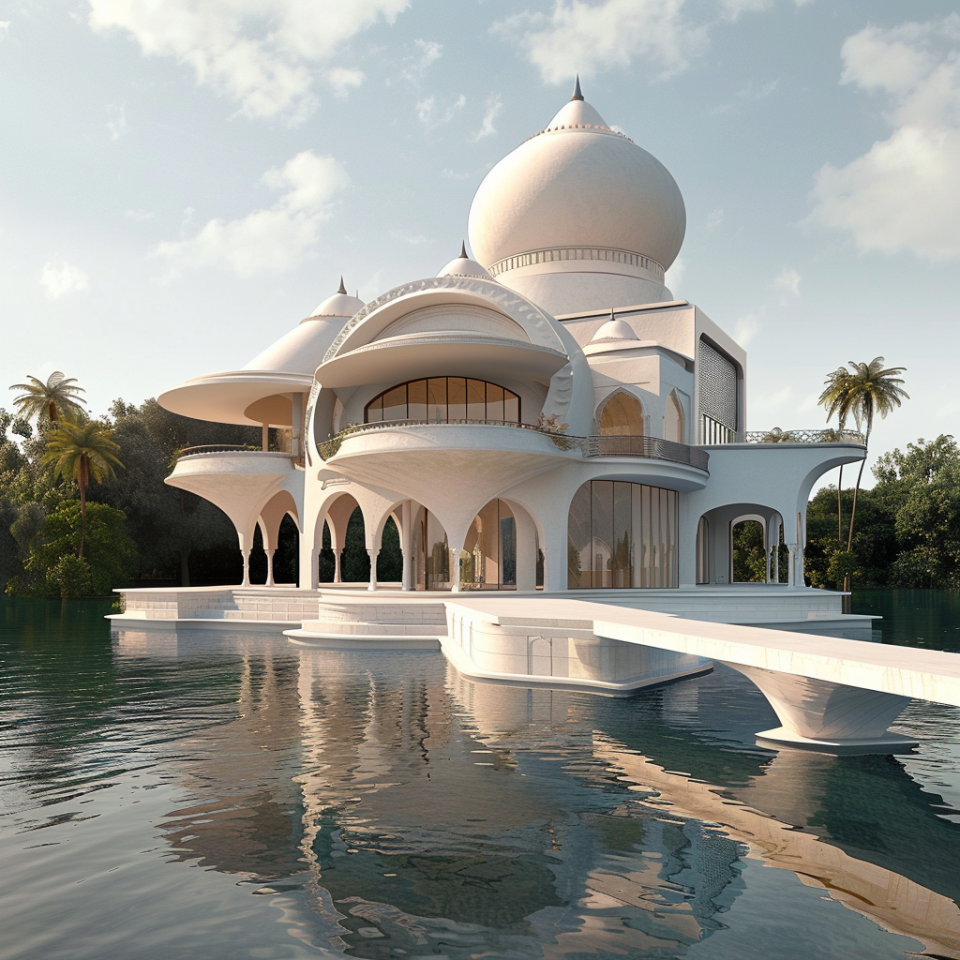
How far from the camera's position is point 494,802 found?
26.5 ft

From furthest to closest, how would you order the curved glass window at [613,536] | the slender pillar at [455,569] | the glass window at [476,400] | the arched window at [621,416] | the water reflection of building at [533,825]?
the arched window at [621,416] < the glass window at [476,400] < the curved glass window at [613,536] < the slender pillar at [455,569] < the water reflection of building at [533,825]

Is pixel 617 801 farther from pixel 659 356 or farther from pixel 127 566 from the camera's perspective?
pixel 127 566

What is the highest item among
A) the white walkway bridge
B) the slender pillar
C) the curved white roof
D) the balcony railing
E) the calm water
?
the curved white roof

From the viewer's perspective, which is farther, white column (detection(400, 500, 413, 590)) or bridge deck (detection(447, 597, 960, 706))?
white column (detection(400, 500, 413, 590))

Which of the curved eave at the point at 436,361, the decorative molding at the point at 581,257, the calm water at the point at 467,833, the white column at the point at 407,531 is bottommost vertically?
the calm water at the point at 467,833

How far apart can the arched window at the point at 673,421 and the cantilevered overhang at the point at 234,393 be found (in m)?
12.7

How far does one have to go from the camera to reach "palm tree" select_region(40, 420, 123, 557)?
44.4 metres

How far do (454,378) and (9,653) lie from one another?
51.3 ft

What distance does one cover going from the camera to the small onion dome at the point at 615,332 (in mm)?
31234

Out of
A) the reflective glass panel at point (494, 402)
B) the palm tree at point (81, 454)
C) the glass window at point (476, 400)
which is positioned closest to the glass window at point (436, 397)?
the glass window at point (476, 400)

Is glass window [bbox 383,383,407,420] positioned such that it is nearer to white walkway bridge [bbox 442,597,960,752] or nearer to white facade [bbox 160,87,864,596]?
white facade [bbox 160,87,864,596]

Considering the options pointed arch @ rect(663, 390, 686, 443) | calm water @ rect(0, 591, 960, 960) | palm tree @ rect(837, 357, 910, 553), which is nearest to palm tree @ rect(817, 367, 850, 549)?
palm tree @ rect(837, 357, 910, 553)

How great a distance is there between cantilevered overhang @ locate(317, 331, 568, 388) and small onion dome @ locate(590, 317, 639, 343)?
9.98 feet

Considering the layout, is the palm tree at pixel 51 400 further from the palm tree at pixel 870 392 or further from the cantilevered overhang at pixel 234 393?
the palm tree at pixel 870 392
